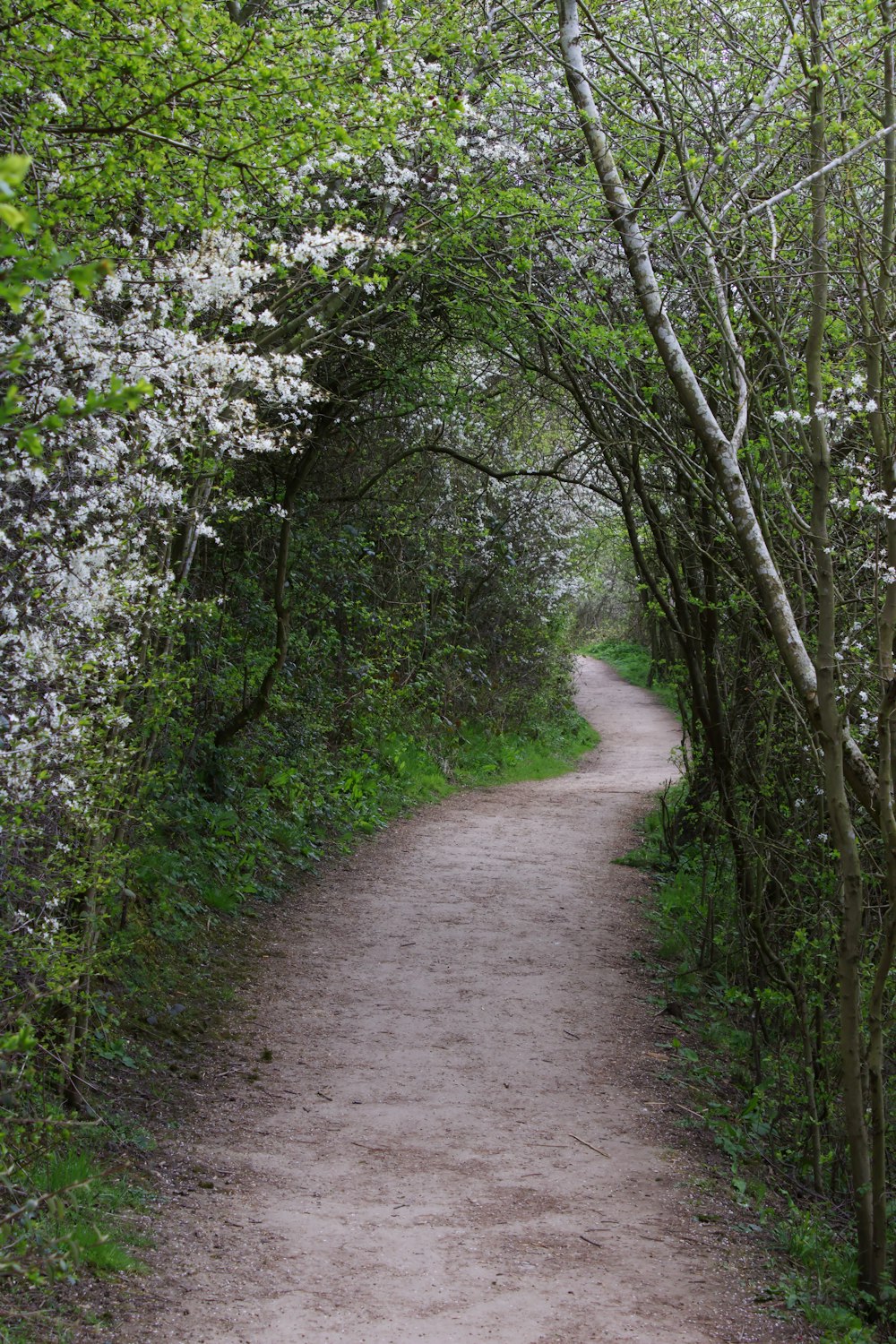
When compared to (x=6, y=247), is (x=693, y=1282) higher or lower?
lower

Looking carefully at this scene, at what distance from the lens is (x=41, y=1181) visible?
4258 millimetres

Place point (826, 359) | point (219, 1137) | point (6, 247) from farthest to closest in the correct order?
point (826, 359)
point (219, 1137)
point (6, 247)

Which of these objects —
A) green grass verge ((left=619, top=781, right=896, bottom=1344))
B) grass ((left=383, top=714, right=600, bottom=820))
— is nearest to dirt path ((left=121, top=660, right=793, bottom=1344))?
green grass verge ((left=619, top=781, right=896, bottom=1344))

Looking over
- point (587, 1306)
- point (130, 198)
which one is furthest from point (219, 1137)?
point (130, 198)

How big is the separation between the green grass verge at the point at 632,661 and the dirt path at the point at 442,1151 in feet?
59.8

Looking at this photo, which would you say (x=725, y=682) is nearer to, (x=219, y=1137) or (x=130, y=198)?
(x=219, y=1137)

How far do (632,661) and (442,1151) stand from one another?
30.1 m

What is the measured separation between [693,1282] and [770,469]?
15.8 ft

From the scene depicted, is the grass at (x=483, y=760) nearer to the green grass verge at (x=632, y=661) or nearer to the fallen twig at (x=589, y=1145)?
the fallen twig at (x=589, y=1145)

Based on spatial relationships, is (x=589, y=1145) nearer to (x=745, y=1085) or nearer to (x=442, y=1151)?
(x=442, y=1151)

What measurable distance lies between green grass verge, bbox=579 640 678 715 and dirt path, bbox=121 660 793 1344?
59.8 feet

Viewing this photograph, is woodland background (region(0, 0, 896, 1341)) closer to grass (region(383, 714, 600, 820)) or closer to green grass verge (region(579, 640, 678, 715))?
grass (region(383, 714, 600, 820))

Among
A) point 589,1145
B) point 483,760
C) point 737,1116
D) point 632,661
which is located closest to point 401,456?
point 483,760

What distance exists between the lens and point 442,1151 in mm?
5426
